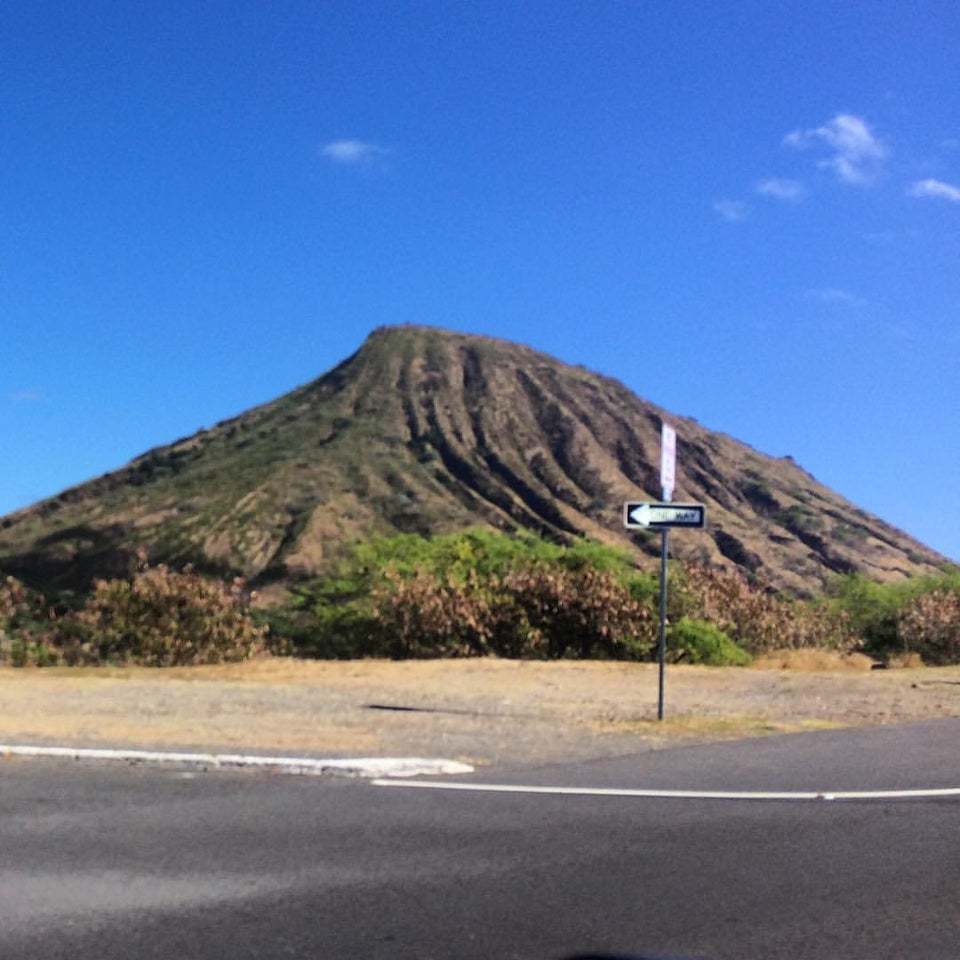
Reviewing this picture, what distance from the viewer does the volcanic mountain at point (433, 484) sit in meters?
106

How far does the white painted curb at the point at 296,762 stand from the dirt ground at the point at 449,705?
1.92 feet

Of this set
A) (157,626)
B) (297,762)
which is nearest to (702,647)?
(157,626)

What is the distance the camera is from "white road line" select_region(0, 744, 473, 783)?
938 cm

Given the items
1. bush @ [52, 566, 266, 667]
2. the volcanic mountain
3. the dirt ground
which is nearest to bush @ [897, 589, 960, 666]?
the dirt ground

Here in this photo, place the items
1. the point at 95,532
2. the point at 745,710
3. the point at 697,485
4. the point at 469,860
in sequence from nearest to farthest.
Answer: the point at 469,860 → the point at 745,710 → the point at 95,532 → the point at 697,485

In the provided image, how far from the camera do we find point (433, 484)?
12212 cm

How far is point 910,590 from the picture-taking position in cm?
3206

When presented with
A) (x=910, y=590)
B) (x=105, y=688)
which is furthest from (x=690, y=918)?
(x=910, y=590)

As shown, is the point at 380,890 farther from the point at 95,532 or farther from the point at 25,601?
the point at 95,532

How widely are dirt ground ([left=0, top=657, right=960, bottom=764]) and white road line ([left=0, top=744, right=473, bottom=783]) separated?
57 centimetres

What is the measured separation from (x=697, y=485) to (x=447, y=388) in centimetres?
3341

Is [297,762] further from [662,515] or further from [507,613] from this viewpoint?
[507,613]

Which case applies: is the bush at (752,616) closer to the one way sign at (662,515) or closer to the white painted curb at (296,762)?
the one way sign at (662,515)

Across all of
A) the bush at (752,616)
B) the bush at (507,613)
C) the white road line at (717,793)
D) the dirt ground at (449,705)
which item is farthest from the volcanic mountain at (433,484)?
the white road line at (717,793)
